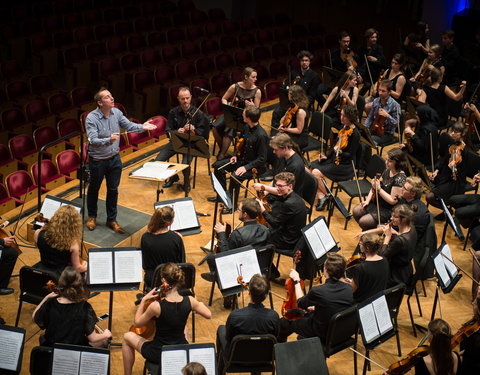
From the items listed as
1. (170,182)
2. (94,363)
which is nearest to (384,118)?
(170,182)

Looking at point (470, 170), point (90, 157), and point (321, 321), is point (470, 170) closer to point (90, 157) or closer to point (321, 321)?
point (321, 321)

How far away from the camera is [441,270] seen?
18.6 feet

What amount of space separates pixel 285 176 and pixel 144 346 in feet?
7.54

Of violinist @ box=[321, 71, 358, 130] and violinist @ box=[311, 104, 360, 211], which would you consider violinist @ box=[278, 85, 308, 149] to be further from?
violinist @ box=[321, 71, 358, 130]

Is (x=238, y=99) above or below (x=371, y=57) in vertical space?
below

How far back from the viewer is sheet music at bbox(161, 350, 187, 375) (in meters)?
4.40

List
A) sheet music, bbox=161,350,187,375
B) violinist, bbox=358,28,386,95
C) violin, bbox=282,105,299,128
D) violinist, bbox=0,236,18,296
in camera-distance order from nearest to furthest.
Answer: sheet music, bbox=161,350,187,375 → violinist, bbox=0,236,18,296 → violin, bbox=282,105,299,128 → violinist, bbox=358,28,386,95

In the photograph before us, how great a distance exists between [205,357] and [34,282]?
5.93 feet

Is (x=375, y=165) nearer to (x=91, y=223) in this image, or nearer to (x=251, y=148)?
(x=251, y=148)

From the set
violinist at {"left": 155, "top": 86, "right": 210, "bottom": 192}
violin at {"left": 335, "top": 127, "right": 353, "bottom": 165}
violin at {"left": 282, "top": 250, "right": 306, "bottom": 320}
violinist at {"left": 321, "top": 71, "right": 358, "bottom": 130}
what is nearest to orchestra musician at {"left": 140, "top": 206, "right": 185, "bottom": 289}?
violin at {"left": 282, "top": 250, "right": 306, "bottom": 320}

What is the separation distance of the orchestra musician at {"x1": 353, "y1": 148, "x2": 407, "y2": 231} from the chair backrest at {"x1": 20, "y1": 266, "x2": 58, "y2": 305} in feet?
11.3

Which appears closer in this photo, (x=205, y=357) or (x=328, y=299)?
(x=205, y=357)

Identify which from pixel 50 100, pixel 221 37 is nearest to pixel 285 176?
pixel 50 100

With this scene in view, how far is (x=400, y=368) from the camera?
4.65 m
